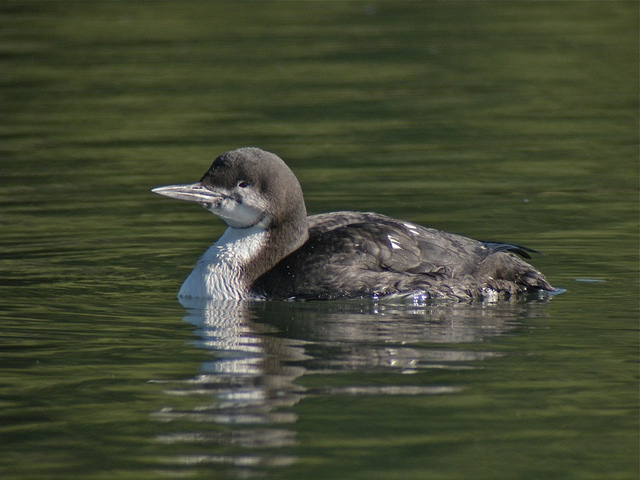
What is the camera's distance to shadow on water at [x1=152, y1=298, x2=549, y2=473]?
556cm

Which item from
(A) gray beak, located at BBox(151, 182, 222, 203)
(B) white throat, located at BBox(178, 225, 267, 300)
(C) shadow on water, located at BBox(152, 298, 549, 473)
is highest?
(A) gray beak, located at BBox(151, 182, 222, 203)

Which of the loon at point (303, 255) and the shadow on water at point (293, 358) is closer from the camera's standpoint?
the shadow on water at point (293, 358)

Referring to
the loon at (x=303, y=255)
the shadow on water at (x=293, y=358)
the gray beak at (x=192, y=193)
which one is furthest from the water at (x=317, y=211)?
the gray beak at (x=192, y=193)

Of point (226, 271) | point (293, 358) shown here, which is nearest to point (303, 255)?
point (226, 271)

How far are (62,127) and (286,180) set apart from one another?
7280 mm

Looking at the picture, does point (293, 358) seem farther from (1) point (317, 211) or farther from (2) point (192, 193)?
(1) point (317, 211)

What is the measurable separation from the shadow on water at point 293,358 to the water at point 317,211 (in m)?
0.02

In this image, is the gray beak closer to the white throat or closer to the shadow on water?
the white throat

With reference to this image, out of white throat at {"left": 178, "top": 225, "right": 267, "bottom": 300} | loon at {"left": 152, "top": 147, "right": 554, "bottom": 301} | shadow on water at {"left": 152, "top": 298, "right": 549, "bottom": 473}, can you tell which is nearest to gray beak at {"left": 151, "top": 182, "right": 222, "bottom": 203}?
loon at {"left": 152, "top": 147, "right": 554, "bottom": 301}

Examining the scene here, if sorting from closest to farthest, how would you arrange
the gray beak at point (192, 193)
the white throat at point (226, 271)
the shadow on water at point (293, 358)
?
the shadow on water at point (293, 358)
the gray beak at point (192, 193)
the white throat at point (226, 271)

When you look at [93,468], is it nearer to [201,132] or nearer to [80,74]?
[201,132]

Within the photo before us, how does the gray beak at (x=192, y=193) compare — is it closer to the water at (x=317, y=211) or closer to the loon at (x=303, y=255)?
the loon at (x=303, y=255)

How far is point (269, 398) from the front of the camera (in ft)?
19.9

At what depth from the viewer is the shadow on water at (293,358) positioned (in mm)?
5562
